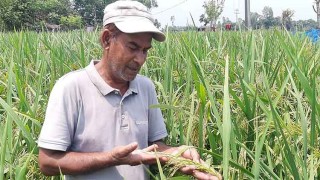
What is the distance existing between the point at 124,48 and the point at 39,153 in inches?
12.7

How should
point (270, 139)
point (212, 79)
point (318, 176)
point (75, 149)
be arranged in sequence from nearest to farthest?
point (318, 176) → point (270, 139) → point (75, 149) → point (212, 79)

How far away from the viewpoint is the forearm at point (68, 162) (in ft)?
3.49

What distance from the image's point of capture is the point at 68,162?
3.53 ft

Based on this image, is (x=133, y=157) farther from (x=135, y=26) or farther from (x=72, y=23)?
(x=72, y=23)

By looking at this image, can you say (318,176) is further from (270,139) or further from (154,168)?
(154,168)

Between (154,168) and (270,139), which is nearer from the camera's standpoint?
(270,139)

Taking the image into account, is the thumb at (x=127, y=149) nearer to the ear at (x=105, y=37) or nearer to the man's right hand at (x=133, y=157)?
the man's right hand at (x=133, y=157)

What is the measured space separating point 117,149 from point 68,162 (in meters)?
0.16

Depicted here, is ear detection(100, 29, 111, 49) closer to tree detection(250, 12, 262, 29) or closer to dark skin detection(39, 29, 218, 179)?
dark skin detection(39, 29, 218, 179)

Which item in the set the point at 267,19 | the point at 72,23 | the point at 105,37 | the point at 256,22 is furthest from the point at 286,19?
the point at 267,19

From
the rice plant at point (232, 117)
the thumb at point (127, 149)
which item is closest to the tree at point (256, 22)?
the rice plant at point (232, 117)

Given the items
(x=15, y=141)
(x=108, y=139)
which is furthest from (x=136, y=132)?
(x=15, y=141)

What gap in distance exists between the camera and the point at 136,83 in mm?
1246

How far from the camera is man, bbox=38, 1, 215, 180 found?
1.08 metres
